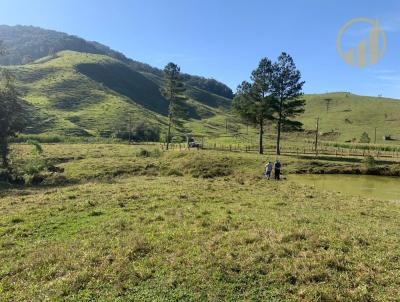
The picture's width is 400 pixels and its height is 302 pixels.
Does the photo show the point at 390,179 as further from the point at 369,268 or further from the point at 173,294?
the point at 173,294

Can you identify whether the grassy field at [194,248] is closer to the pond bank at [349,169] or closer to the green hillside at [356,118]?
the pond bank at [349,169]

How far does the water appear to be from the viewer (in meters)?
31.4

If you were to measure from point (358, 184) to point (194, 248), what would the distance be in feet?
102

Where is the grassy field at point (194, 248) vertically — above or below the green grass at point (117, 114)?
below

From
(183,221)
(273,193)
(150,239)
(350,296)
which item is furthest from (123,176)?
(350,296)

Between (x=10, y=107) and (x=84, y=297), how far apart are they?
3055cm

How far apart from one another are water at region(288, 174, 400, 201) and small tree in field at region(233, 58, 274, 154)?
62.0 feet

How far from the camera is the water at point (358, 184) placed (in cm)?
3137

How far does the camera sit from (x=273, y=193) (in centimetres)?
2514

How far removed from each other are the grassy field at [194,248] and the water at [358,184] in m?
9.84

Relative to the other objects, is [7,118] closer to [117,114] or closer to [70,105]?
[117,114]

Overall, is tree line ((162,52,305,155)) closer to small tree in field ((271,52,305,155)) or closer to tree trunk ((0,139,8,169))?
small tree in field ((271,52,305,155))

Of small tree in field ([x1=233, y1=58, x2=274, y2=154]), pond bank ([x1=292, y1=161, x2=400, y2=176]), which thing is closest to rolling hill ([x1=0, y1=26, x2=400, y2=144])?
small tree in field ([x1=233, y1=58, x2=274, y2=154])

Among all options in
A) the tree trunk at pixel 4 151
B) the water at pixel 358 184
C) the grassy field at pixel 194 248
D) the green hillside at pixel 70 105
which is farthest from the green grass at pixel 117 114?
the grassy field at pixel 194 248
